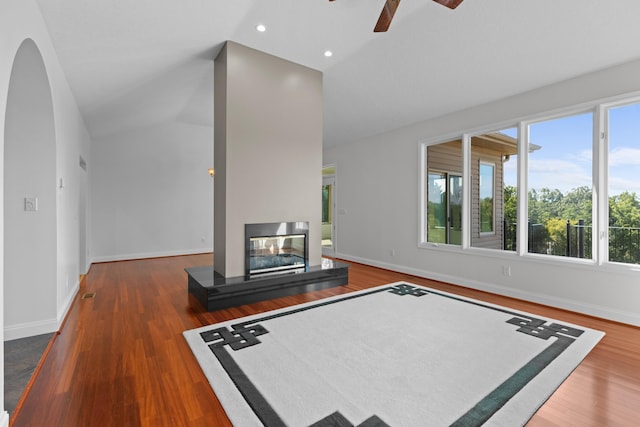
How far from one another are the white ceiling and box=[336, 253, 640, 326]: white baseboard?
256 cm

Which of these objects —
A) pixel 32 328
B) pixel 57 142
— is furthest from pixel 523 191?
pixel 32 328

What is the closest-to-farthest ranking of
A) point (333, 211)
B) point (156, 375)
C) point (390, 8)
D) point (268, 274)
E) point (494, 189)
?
1. point (156, 375)
2. point (390, 8)
3. point (268, 274)
4. point (494, 189)
5. point (333, 211)

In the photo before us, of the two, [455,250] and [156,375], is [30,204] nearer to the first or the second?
[156,375]

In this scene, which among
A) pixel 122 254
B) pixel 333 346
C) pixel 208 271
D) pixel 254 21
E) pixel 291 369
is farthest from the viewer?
pixel 122 254

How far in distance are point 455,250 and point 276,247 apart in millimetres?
2763

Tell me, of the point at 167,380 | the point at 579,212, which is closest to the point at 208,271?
the point at 167,380

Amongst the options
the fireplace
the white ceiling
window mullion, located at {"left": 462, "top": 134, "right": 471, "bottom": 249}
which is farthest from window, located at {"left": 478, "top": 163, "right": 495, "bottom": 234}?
the fireplace

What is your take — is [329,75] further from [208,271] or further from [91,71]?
[208,271]

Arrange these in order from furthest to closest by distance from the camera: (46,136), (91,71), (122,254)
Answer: (122,254), (91,71), (46,136)

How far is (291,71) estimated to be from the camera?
4.09 m

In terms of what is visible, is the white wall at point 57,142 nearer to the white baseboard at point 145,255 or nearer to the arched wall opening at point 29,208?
the arched wall opening at point 29,208

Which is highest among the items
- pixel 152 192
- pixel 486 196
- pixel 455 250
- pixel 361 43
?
pixel 361 43

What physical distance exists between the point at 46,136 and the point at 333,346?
3.16 m

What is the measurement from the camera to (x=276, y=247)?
13.3ft
